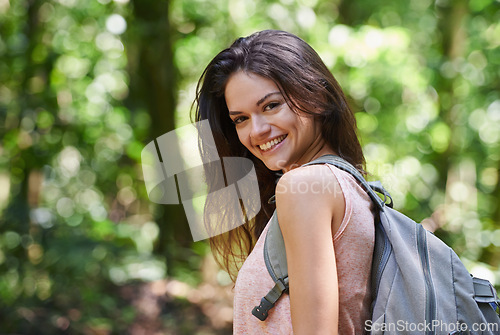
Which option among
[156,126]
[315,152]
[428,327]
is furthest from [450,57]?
[428,327]

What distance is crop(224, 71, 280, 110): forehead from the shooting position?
1556mm

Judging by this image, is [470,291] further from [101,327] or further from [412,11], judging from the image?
[412,11]

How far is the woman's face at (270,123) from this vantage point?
Answer: 156 centimetres

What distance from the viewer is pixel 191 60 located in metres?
6.25

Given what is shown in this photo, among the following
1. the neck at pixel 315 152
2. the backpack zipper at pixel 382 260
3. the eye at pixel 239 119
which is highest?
the eye at pixel 239 119

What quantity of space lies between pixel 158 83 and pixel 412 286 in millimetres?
4655

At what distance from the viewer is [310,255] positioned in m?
1.23

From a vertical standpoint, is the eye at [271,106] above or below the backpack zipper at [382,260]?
above

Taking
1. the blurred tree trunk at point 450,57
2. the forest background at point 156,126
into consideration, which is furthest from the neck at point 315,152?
the blurred tree trunk at point 450,57

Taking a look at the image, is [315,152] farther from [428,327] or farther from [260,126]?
[428,327]

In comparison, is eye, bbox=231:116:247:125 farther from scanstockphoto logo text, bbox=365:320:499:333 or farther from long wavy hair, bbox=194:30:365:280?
scanstockphoto logo text, bbox=365:320:499:333

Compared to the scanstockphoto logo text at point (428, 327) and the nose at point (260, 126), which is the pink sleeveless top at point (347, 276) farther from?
the nose at point (260, 126)

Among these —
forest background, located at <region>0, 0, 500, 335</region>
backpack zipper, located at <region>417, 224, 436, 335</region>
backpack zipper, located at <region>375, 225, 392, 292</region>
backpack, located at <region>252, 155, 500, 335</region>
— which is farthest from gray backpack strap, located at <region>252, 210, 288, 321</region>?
forest background, located at <region>0, 0, 500, 335</region>

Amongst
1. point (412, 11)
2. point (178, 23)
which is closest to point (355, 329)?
point (178, 23)
